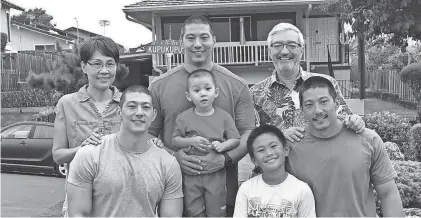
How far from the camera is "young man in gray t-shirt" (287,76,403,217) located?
10.4ft

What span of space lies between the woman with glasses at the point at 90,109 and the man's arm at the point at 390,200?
1.83m

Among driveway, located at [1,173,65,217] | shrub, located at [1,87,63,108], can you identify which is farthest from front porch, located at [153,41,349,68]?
driveway, located at [1,173,65,217]

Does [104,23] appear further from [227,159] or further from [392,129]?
[227,159]

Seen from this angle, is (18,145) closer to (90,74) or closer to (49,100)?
(49,100)

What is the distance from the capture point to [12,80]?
25.2m

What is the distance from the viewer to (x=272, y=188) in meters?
3.21

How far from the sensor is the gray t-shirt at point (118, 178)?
314 centimetres

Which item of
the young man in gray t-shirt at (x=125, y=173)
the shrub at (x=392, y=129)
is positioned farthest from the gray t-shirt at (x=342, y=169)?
the shrub at (x=392, y=129)

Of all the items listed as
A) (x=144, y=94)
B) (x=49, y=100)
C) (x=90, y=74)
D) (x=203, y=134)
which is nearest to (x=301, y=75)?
(x=203, y=134)

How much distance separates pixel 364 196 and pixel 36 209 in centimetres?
734

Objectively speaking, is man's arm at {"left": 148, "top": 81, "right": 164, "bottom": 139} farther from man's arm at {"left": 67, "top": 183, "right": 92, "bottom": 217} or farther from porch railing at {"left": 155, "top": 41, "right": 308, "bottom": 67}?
porch railing at {"left": 155, "top": 41, "right": 308, "bottom": 67}

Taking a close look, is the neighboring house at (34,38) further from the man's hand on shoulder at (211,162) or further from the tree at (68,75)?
the man's hand on shoulder at (211,162)

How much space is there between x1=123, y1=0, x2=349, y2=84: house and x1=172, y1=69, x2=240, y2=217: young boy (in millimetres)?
16690

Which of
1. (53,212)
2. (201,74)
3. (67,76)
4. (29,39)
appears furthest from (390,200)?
(29,39)
